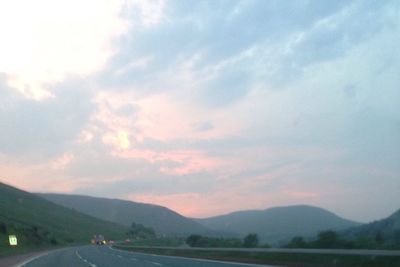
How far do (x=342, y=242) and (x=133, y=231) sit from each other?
6176 inches

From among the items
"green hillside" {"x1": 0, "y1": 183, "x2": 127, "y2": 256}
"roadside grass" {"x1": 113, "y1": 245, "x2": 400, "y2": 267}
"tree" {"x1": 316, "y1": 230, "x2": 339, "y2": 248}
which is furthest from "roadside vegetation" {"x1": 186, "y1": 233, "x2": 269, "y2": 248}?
"green hillside" {"x1": 0, "y1": 183, "x2": 127, "y2": 256}

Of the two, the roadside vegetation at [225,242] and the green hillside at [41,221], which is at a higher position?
the green hillside at [41,221]

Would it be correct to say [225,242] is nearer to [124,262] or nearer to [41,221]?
[124,262]

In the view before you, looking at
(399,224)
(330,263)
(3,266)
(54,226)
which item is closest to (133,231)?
(54,226)

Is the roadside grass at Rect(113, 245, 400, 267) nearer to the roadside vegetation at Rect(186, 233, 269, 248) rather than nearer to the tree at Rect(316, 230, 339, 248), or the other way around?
the tree at Rect(316, 230, 339, 248)

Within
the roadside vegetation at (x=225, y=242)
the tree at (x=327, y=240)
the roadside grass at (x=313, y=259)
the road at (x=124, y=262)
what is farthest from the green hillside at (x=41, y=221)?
the tree at (x=327, y=240)

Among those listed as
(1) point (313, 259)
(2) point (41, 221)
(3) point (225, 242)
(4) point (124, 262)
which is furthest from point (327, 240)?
(2) point (41, 221)

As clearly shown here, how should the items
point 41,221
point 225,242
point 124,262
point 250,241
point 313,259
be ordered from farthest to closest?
point 41,221 → point 225,242 → point 250,241 → point 124,262 → point 313,259

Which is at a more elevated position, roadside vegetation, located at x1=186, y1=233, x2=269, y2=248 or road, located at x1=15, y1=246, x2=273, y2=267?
roadside vegetation, located at x1=186, y1=233, x2=269, y2=248

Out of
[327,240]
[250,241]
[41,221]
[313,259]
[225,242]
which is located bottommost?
[313,259]

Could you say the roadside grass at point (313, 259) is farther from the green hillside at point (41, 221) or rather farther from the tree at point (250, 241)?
the green hillside at point (41, 221)

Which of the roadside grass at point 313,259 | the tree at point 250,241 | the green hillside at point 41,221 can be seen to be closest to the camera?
the roadside grass at point 313,259

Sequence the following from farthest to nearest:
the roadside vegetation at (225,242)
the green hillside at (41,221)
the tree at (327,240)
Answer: the green hillside at (41,221), the roadside vegetation at (225,242), the tree at (327,240)

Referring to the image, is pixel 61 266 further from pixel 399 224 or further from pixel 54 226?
pixel 54 226
